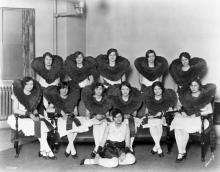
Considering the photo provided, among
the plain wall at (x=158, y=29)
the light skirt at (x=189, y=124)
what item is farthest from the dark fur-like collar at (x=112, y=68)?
the light skirt at (x=189, y=124)

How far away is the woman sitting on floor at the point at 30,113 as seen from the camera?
4.48 metres

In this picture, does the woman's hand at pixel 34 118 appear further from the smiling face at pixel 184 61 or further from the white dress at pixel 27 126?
the smiling face at pixel 184 61

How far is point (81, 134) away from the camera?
4.62m

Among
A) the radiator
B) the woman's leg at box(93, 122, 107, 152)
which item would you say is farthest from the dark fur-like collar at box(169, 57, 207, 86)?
the radiator

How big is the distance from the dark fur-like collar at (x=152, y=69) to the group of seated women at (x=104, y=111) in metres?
0.49

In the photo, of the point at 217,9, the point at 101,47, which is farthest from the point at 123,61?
the point at 217,9

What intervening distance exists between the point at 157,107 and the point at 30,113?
1.48 meters

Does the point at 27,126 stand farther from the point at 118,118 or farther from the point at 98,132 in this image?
the point at 118,118

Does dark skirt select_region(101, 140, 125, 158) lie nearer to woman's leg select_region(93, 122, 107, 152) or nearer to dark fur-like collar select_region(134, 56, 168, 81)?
woman's leg select_region(93, 122, 107, 152)

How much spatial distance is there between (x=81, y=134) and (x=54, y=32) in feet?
6.05

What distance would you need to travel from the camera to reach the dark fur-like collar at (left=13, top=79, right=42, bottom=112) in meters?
4.64

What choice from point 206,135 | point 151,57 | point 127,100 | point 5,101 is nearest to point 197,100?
point 206,135

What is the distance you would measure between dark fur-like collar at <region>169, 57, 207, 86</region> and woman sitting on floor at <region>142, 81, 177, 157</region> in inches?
21.9

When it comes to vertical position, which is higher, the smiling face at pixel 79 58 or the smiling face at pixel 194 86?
the smiling face at pixel 79 58
